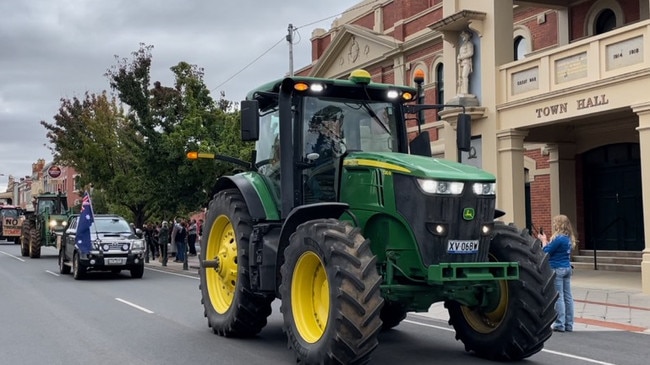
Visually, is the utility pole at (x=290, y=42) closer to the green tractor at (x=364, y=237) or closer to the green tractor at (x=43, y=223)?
the green tractor at (x=43, y=223)

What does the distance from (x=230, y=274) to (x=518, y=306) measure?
383 centimetres

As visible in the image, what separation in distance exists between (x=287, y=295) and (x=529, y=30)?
17.0 m

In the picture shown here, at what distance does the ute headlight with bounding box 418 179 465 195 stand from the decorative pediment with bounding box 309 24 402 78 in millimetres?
20739

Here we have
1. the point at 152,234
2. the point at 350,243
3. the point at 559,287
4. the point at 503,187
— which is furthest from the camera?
the point at 152,234

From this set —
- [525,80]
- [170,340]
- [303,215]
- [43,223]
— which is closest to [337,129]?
[303,215]

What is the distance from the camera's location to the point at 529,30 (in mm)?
21953

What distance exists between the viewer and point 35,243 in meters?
30.2

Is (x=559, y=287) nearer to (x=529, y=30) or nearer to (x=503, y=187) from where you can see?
(x=503, y=187)

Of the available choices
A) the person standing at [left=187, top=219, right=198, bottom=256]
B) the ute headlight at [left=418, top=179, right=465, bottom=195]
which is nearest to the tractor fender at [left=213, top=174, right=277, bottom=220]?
the ute headlight at [left=418, top=179, right=465, bottom=195]

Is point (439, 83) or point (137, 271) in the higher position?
point (439, 83)

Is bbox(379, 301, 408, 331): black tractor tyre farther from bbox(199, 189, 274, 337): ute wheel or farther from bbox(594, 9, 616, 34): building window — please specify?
bbox(594, 9, 616, 34): building window

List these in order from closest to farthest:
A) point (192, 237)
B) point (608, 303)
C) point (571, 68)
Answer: point (608, 303) → point (571, 68) → point (192, 237)

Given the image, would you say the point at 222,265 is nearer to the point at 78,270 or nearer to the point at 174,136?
the point at 78,270

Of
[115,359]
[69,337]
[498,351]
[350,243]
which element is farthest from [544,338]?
[69,337]
